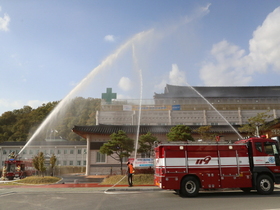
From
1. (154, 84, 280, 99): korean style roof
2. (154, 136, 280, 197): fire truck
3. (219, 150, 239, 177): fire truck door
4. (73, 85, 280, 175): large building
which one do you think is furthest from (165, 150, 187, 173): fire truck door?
(154, 84, 280, 99): korean style roof

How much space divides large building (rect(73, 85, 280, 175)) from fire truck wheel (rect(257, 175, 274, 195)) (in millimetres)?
13237

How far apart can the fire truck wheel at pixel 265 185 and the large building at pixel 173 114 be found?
13237 mm

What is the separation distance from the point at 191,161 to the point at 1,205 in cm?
942

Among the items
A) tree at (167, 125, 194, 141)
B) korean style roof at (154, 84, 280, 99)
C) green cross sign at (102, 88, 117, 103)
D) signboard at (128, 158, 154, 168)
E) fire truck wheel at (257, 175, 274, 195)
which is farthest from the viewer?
korean style roof at (154, 84, 280, 99)

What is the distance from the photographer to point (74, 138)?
252ft

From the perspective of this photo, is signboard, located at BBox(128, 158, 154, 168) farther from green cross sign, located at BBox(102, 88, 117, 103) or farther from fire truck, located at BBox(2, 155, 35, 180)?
green cross sign, located at BBox(102, 88, 117, 103)

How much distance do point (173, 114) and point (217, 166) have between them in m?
34.8

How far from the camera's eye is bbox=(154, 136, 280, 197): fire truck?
40.2 ft

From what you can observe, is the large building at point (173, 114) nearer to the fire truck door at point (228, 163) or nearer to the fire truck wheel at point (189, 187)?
the fire truck door at point (228, 163)

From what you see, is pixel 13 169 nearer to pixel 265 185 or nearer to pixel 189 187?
pixel 189 187

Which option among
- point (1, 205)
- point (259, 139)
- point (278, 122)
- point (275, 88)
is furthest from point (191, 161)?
point (275, 88)

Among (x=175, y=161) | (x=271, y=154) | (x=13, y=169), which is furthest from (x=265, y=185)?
(x=13, y=169)

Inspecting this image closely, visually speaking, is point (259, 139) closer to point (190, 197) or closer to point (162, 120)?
point (190, 197)

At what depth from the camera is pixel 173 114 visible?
155 ft
